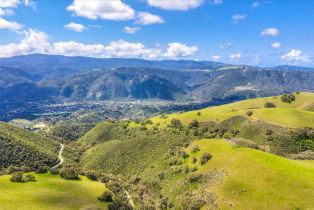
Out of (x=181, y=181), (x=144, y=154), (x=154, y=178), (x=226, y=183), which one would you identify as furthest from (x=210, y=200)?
(x=144, y=154)

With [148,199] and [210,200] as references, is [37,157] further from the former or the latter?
[210,200]

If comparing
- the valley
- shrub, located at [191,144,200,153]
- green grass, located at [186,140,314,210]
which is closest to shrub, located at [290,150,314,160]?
the valley

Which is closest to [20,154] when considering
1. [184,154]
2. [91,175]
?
[91,175]

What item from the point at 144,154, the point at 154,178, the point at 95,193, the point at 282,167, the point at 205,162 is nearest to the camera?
A: the point at 282,167

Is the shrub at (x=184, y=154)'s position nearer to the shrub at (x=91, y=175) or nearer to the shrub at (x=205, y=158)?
the shrub at (x=205, y=158)

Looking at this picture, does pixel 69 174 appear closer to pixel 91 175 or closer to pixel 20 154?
pixel 91 175

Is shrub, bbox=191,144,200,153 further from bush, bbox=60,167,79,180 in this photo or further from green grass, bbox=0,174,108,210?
bush, bbox=60,167,79,180

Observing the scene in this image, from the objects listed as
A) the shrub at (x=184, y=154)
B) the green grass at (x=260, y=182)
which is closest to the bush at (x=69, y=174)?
the shrub at (x=184, y=154)
